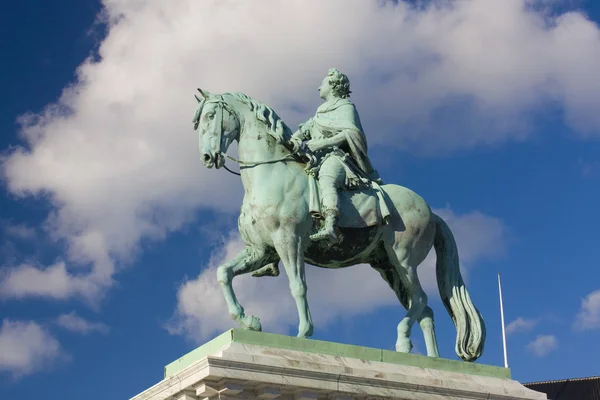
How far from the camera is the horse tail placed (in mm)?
18766

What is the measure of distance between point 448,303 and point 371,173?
2.73 m

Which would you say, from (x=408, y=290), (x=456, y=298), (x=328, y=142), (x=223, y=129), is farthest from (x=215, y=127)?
(x=456, y=298)

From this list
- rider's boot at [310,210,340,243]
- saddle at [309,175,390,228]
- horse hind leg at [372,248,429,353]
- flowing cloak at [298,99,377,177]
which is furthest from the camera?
flowing cloak at [298,99,377,177]

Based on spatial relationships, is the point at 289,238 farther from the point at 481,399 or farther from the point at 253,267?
the point at 481,399

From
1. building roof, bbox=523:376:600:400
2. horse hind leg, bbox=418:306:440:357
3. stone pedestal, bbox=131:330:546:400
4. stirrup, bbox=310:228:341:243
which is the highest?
building roof, bbox=523:376:600:400

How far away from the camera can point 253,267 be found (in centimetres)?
1767

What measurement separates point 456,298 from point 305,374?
169 inches

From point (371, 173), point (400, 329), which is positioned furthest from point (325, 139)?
point (400, 329)

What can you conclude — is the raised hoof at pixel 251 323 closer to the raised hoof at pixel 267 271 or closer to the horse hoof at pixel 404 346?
the raised hoof at pixel 267 271

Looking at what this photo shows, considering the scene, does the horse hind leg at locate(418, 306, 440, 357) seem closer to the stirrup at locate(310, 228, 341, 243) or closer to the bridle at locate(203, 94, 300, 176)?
the stirrup at locate(310, 228, 341, 243)

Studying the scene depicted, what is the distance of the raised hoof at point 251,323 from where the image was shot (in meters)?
16.7

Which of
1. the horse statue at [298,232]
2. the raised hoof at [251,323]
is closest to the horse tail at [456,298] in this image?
the horse statue at [298,232]

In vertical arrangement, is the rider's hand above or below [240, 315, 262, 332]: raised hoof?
above

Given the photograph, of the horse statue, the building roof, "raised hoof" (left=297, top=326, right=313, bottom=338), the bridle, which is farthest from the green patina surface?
the building roof
